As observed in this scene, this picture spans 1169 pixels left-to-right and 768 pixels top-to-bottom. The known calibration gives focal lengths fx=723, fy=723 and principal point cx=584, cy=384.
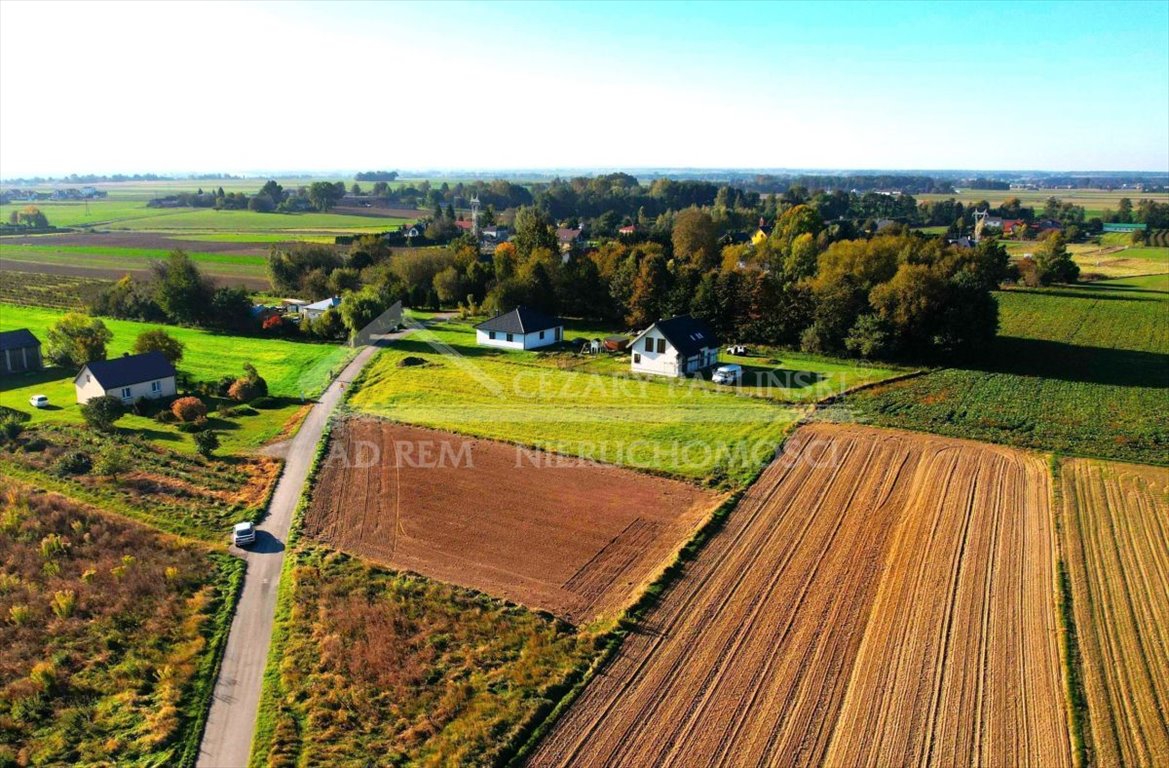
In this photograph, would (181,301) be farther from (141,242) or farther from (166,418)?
(141,242)

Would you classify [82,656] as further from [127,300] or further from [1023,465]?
[127,300]

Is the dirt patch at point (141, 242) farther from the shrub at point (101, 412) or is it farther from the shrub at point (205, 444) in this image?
the shrub at point (205, 444)

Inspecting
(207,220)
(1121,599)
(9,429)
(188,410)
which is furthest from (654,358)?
(207,220)

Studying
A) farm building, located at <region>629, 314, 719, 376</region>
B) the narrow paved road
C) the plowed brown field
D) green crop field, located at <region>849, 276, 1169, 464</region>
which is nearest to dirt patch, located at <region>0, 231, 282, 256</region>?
farm building, located at <region>629, 314, 719, 376</region>

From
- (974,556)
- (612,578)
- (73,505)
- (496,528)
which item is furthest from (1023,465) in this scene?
(73,505)

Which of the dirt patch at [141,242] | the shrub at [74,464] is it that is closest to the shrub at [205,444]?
the shrub at [74,464]
